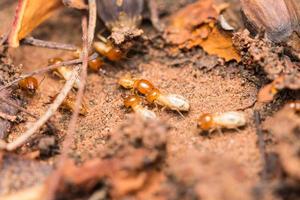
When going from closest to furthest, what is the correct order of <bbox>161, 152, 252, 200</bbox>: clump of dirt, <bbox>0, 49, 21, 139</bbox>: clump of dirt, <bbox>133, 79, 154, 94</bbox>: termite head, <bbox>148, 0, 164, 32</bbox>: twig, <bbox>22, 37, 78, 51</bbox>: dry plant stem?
<bbox>161, 152, 252, 200</bbox>: clump of dirt, <bbox>0, 49, 21, 139</bbox>: clump of dirt, <bbox>133, 79, 154, 94</bbox>: termite head, <bbox>22, 37, 78, 51</bbox>: dry plant stem, <bbox>148, 0, 164, 32</bbox>: twig

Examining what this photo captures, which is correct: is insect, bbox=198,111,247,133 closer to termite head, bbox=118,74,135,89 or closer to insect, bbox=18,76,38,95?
termite head, bbox=118,74,135,89

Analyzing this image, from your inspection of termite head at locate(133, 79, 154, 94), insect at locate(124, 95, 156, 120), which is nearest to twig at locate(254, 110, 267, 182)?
insect at locate(124, 95, 156, 120)

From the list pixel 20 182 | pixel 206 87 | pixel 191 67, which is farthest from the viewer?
pixel 191 67

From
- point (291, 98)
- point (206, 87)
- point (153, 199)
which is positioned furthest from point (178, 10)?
point (153, 199)

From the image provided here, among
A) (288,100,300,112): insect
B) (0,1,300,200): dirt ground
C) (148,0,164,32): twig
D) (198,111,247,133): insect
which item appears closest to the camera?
(0,1,300,200): dirt ground

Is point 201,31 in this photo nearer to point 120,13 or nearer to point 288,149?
point 120,13

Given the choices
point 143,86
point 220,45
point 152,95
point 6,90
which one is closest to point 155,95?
point 152,95

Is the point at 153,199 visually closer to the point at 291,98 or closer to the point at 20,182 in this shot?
the point at 20,182
